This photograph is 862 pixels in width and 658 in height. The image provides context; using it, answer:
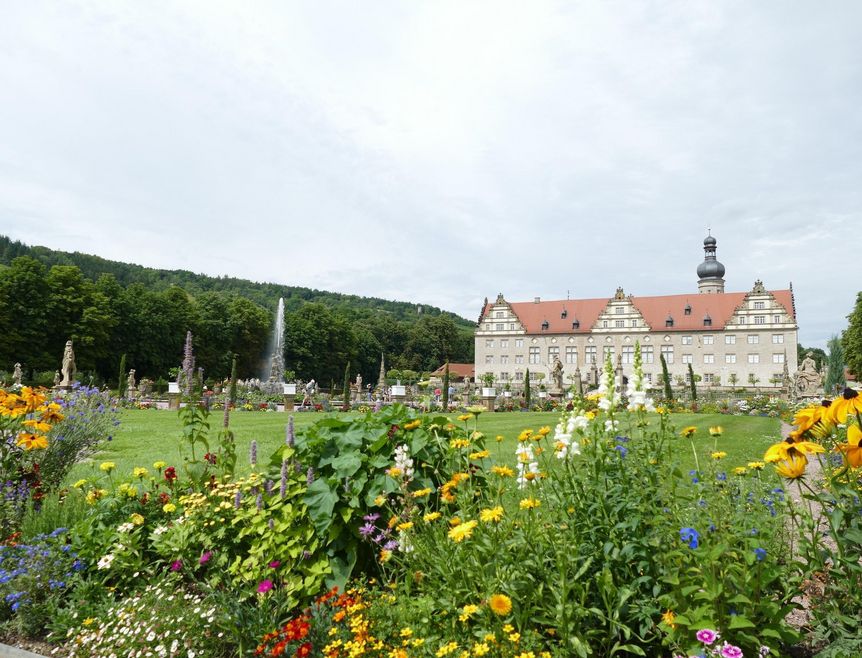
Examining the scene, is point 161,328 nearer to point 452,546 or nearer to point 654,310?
point 654,310

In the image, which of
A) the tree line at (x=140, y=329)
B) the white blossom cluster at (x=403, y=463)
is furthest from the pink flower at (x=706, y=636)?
the tree line at (x=140, y=329)

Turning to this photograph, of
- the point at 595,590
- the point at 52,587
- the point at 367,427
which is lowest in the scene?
the point at 52,587

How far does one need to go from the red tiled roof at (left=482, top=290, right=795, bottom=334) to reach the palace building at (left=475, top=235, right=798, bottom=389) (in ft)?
0.32

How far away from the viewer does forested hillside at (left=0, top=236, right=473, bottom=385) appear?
38.0m

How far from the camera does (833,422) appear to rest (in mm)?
2461

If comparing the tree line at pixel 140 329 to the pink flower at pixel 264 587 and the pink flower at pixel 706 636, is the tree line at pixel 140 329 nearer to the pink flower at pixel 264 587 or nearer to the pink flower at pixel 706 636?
the pink flower at pixel 264 587

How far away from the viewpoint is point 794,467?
2.40 meters

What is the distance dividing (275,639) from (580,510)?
169cm

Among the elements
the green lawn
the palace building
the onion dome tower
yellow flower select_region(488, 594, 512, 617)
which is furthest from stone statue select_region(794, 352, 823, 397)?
yellow flower select_region(488, 594, 512, 617)

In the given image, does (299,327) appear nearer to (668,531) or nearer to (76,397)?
(76,397)

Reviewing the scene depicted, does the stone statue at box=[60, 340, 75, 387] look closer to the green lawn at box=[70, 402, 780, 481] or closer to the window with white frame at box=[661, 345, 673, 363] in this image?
the green lawn at box=[70, 402, 780, 481]

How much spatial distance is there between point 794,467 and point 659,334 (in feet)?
198

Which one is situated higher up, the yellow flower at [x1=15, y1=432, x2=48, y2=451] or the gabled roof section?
the gabled roof section

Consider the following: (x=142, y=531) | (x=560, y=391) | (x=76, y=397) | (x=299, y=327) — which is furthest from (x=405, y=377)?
(x=142, y=531)
